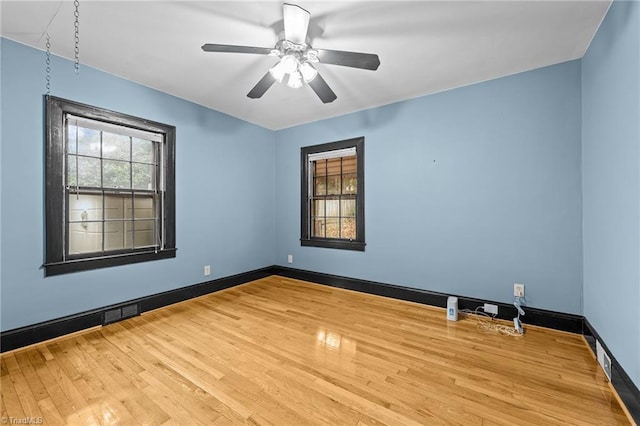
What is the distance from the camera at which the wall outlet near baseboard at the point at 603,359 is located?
1798mm

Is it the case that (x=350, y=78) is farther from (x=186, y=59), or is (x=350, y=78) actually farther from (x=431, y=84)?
(x=186, y=59)

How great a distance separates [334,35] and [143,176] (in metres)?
2.67

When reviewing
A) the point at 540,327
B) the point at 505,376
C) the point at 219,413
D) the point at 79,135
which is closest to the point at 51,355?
the point at 219,413

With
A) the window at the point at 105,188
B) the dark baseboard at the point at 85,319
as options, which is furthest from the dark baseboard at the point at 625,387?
the window at the point at 105,188

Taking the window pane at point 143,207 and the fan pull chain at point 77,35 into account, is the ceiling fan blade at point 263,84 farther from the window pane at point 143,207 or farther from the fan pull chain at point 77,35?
the window pane at point 143,207

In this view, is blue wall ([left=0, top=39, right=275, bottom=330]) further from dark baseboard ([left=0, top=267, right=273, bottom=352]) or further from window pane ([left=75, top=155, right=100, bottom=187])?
window pane ([left=75, top=155, right=100, bottom=187])

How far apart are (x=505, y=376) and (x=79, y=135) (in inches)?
169

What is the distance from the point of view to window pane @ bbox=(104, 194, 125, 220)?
2873 millimetres

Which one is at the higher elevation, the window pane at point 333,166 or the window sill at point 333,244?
the window pane at point 333,166

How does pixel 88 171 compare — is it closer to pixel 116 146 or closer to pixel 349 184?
pixel 116 146

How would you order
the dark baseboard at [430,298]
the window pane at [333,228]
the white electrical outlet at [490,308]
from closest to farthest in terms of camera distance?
the dark baseboard at [430,298], the white electrical outlet at [490,308], the window pane at [333,228]

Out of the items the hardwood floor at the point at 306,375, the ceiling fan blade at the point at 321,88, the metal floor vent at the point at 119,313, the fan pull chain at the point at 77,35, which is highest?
the fan pull chain at the point at 77,35

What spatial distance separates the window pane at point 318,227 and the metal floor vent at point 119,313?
2571 millimetres

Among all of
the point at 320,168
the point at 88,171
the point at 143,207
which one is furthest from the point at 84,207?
the point at 320,168
